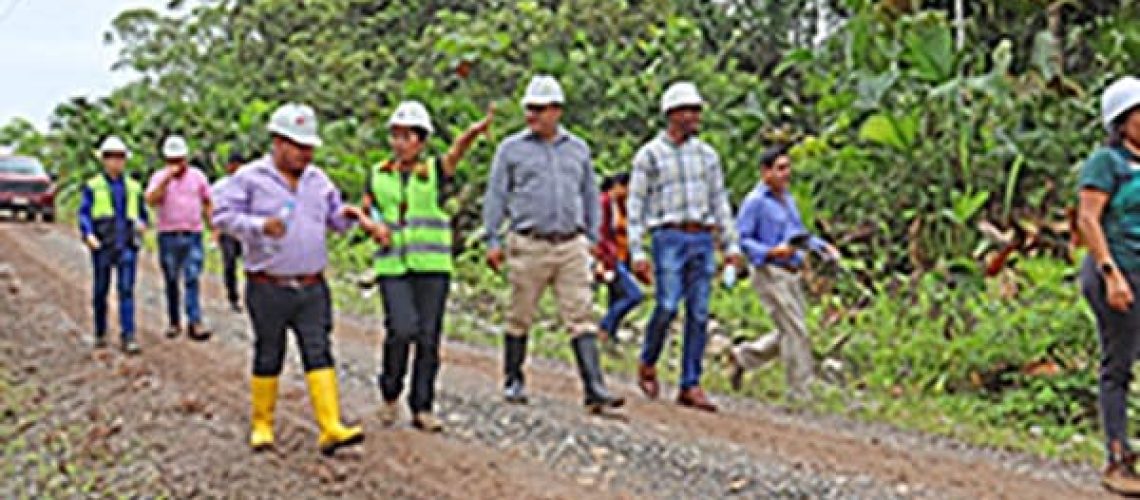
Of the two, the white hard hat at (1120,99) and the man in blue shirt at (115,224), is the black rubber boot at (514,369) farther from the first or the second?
the man in blue shirt at (115,224)

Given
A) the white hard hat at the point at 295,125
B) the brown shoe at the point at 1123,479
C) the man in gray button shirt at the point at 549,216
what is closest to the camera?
the brown shoe at the point at 1123,479

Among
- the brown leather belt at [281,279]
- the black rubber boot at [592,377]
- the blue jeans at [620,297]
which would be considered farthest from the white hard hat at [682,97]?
the blue jeans at [620,297]

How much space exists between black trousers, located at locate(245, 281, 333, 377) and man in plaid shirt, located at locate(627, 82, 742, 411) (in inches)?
92.7

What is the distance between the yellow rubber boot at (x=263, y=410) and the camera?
6797 mm

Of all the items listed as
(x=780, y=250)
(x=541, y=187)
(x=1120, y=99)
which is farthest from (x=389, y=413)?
(x=1120, y=99)

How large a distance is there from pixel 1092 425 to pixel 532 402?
4.03 m

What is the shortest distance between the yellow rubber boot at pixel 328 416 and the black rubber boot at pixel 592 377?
1.82 metres

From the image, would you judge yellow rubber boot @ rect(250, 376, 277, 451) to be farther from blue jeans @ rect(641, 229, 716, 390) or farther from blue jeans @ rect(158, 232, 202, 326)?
blue jeans @ rect(158, 232, 202, 326)

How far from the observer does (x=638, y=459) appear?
265 inches

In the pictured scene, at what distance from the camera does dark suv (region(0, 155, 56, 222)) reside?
103 feet

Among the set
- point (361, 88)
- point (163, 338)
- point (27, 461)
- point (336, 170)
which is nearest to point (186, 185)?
point (163, 338)

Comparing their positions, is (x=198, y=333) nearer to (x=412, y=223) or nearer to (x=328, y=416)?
(x=412, y=223)

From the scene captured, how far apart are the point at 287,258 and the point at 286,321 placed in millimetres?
322

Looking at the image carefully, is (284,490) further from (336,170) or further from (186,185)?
(336,170)
